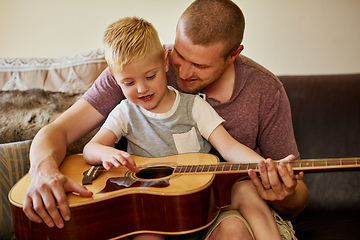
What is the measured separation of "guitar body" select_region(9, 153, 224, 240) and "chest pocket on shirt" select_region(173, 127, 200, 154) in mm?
264

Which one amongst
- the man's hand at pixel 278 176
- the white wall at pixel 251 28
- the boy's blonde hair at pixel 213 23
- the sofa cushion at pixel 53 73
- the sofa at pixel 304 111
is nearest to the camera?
the man's hand at pixel 278 176

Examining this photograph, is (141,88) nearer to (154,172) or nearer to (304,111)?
(154,172)

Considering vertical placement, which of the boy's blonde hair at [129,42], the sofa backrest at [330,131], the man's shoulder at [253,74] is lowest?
the sofa backrest at [330,131]

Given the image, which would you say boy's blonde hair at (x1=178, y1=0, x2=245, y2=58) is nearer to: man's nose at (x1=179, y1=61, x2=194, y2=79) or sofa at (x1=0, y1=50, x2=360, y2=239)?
man's nose at (x1=179, y1=61, x2=194, y2=79)

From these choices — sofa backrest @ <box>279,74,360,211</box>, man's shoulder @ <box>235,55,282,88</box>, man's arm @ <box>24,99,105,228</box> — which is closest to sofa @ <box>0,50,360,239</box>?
sofa backrest @ <box>279,74,360,211</box>

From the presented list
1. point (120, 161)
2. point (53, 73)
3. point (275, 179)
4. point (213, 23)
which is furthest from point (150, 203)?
point (53, 73)

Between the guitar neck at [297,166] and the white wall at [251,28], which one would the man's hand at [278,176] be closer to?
the guitar neck at [297,166]

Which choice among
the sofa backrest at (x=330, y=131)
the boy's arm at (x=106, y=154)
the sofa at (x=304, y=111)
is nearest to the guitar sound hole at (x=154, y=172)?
the boy's arm at (x=106, y=154)

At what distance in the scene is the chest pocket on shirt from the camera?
1.52m

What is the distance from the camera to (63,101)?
184 cm

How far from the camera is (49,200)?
45.1 inches

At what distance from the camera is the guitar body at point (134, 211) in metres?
1.16

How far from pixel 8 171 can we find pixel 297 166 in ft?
3.92

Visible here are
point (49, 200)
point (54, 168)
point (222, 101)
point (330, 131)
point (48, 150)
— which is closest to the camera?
point (49, 200)
